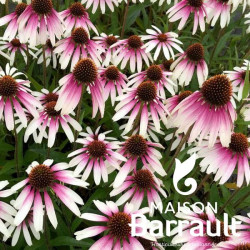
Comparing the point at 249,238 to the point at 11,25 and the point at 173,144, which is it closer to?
the point at 173,144

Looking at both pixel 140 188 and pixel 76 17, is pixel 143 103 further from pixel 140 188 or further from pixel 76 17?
pixel 76 17

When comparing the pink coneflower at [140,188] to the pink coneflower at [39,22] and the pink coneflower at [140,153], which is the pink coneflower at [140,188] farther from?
the pink coneflower at [39,22]

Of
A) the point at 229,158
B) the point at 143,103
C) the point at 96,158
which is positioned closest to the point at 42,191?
the point at 96,158

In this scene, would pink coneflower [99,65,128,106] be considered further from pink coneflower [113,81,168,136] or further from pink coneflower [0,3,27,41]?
pink coneflower [0,3,27,41]

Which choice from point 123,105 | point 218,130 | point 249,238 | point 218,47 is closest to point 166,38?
point 218,47

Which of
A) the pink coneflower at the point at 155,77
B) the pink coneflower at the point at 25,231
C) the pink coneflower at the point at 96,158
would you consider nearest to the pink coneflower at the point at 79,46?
the pink coneflower at the point at 155,77

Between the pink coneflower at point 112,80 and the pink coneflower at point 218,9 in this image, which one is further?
the pink coneflower at point 218,9
